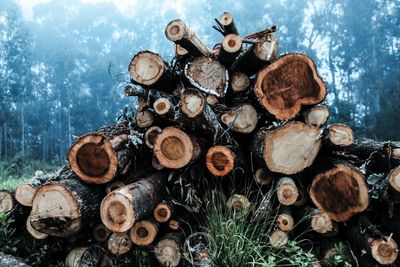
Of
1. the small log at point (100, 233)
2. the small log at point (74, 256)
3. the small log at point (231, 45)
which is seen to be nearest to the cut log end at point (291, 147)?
the small log at point (231, 45)

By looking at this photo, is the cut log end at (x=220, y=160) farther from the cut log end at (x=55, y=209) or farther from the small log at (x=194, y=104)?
the cut log end at (x=55, y=209)

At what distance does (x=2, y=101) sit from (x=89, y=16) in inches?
972

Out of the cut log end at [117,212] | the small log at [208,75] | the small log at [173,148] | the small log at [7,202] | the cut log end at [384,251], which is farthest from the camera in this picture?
the small log at [208,75]

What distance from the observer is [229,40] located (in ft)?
9.01

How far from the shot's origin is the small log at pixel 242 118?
2.68 m

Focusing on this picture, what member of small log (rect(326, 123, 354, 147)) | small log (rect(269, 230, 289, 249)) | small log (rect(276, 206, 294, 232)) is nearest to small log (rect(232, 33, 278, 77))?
small log (rect(326, 123, 354, 147))

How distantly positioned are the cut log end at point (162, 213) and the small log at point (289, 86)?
1.08 metres

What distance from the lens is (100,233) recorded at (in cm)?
236

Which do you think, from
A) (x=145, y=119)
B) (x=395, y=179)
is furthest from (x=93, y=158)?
(x=395, y=179)

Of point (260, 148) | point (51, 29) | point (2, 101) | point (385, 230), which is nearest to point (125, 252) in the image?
point (260, 148)

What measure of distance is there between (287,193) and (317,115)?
828 mm

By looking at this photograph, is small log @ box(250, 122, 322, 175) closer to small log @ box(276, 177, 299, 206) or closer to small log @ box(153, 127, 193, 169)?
small log @ box(276, 177, 299, 206)

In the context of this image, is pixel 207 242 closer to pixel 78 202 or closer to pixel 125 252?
pixel 125 252

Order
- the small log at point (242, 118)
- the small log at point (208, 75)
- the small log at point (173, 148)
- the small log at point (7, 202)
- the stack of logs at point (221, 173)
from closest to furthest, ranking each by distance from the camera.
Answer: the stack of logs at point (221, 173) → the small log at point (173, 148) → the small log at point (7, 202) → the small log at point (242, 118) → the small log at point (208, 75)
